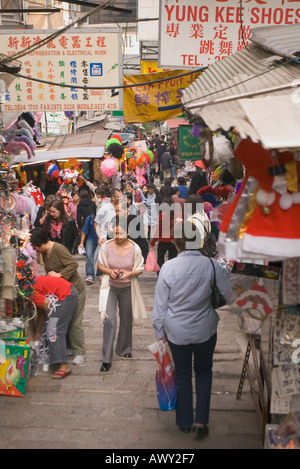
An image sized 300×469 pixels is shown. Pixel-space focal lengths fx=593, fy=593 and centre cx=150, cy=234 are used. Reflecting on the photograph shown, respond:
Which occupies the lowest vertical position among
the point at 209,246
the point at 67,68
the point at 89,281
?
the point at 89,281

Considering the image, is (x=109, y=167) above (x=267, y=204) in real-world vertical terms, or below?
below

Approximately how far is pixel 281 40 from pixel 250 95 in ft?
4.70

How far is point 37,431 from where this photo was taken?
5520 mm

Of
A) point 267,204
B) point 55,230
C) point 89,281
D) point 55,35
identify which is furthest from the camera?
point 89,281

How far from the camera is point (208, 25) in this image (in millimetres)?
8727

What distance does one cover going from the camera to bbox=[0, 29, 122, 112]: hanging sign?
31.0ft

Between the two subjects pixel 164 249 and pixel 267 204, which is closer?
pixel 267 204

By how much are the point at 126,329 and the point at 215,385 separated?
141 cm

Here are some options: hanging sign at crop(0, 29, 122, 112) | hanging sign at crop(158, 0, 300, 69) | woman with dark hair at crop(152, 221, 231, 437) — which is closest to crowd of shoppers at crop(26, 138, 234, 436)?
woman with dark hair at crop(152, 221, 231, 437)

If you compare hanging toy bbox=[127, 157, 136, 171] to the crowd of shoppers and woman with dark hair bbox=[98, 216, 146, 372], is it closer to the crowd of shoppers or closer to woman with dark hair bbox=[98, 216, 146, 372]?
the crowd of shoppers

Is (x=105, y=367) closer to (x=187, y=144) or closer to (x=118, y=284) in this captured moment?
(x=118, y=284)

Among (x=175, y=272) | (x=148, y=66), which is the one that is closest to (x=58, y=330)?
(x=175, y=272)

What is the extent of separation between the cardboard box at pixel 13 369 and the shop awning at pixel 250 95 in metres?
3.29

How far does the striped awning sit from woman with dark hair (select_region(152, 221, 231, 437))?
168 cm
